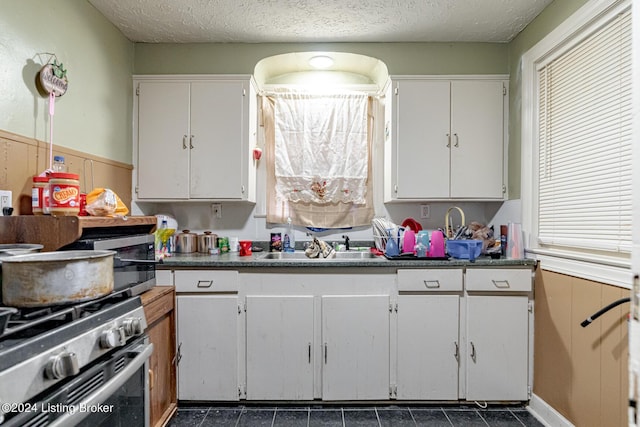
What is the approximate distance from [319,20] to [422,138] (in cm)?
102

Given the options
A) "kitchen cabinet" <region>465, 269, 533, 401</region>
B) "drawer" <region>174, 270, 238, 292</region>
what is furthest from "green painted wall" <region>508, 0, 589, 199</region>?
"drawer" <region>174, 270, 238, 292</region>

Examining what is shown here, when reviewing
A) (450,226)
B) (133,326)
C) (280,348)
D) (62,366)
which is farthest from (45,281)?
(450,226)

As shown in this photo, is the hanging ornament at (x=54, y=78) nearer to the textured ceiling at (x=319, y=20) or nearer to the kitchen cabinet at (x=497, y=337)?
the textured ceiling at (x=319, y=20)

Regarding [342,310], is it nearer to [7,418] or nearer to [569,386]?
[569,386]

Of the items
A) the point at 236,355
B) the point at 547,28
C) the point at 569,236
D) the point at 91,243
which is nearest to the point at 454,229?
the point at 569,236

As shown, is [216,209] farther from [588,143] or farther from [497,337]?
[588,143]

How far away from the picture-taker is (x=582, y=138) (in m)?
1.76

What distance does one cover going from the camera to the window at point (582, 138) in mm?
1520

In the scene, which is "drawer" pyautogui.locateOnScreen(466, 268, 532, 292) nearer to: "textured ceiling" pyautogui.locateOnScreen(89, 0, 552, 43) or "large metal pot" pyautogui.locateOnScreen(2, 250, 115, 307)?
"textured ceiling" pyautogui.locateOnScreen(89, 0, 552, 43)

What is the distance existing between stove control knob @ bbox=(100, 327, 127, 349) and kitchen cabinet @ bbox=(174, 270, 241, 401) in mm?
814

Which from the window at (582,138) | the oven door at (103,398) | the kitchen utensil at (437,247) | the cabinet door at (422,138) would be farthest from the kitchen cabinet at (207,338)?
the window at (582,138)

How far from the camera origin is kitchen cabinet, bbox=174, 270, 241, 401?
200 centimetres

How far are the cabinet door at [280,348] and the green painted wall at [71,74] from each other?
1342mm

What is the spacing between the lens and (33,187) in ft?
4.87
